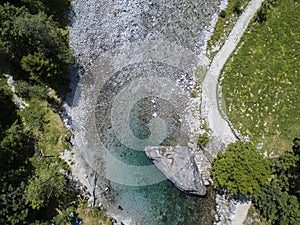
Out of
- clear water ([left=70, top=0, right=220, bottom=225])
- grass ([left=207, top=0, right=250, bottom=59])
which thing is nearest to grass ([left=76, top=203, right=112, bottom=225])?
clear water ([left=70, top=0, right=220, bottom=225])

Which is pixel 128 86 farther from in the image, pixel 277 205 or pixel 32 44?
pixel 277 205

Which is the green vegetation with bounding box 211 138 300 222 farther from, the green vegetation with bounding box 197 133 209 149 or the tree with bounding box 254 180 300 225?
the green vegetation with bounding box 197 133 209 149

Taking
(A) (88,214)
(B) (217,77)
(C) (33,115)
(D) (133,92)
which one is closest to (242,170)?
(B) (217,77)

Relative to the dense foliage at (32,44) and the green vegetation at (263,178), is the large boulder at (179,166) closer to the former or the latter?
the green vegetation at (263,178)

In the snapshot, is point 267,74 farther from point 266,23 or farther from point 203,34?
point 203,34

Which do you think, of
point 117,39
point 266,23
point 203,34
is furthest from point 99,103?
point 266,23

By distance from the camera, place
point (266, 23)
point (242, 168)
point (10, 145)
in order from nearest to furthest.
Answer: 1. point (242, 168)
2. point (10, 145)
3. point (266, 23)

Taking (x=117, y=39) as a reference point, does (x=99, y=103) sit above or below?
below
